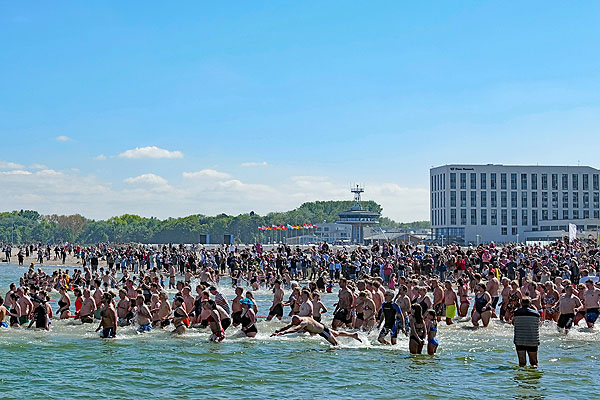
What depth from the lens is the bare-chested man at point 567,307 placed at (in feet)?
56.7

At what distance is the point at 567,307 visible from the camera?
17.3m

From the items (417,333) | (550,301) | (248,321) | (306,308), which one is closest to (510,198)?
(550,301)

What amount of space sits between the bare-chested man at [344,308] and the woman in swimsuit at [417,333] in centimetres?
334

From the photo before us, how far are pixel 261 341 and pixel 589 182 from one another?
101871mm

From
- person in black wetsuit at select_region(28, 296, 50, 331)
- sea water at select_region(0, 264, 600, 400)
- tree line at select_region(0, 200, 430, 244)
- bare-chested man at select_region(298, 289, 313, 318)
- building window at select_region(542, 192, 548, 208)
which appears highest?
building window at select_region(542, 192, 548, 208)

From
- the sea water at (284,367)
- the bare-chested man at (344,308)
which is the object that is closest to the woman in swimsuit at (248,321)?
the sea water at (284,367)

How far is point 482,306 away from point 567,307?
2.48 metres

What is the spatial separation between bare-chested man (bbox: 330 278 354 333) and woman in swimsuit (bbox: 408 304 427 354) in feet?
11.0

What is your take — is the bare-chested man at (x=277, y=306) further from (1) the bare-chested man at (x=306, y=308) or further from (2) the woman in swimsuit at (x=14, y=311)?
(2) the woman in swimsuit at (x=14, y=311)

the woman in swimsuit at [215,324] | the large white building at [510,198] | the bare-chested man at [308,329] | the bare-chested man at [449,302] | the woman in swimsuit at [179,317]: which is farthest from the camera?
the large white building at [510,198]

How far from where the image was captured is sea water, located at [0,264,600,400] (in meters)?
12.6

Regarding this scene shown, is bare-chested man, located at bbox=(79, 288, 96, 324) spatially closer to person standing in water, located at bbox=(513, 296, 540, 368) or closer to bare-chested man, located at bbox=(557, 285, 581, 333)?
person standing in water, located at bbox=(513, 296, 540, 368)

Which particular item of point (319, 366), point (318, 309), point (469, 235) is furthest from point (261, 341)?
point (469, 235)

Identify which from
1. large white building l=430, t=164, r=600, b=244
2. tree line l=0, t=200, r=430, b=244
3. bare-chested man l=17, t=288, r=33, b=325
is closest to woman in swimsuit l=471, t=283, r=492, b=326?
bare-chested man l=17, t=288, r=33, b=325
